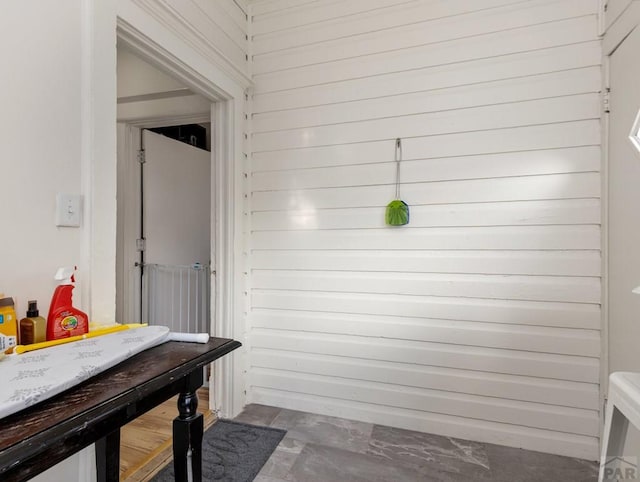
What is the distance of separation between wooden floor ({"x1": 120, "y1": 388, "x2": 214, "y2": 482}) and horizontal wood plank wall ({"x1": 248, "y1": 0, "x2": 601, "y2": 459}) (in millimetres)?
552

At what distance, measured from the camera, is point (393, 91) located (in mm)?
2035

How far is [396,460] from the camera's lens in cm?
175

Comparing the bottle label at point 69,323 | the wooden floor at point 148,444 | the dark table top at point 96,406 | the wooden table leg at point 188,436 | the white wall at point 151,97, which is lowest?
the wooden floor at point 148,444

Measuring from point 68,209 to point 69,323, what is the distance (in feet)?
1.34

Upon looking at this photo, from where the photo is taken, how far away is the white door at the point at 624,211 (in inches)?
56.6

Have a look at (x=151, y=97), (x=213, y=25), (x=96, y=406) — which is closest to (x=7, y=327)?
(x=96, y=406)

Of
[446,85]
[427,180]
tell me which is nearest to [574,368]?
[427,180]

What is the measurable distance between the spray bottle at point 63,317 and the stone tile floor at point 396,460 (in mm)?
1147

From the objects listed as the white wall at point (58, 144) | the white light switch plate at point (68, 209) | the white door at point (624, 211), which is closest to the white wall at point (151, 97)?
the white wall at point (58, 144)

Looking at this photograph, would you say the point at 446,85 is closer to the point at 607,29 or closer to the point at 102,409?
the point at 607,29

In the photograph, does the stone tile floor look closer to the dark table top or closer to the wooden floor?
the wooden floor

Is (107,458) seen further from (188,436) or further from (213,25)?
(213,25)

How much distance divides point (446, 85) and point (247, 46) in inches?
53.9

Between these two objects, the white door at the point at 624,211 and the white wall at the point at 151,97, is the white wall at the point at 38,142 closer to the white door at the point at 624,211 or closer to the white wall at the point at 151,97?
the white wall at the point at 151,97
